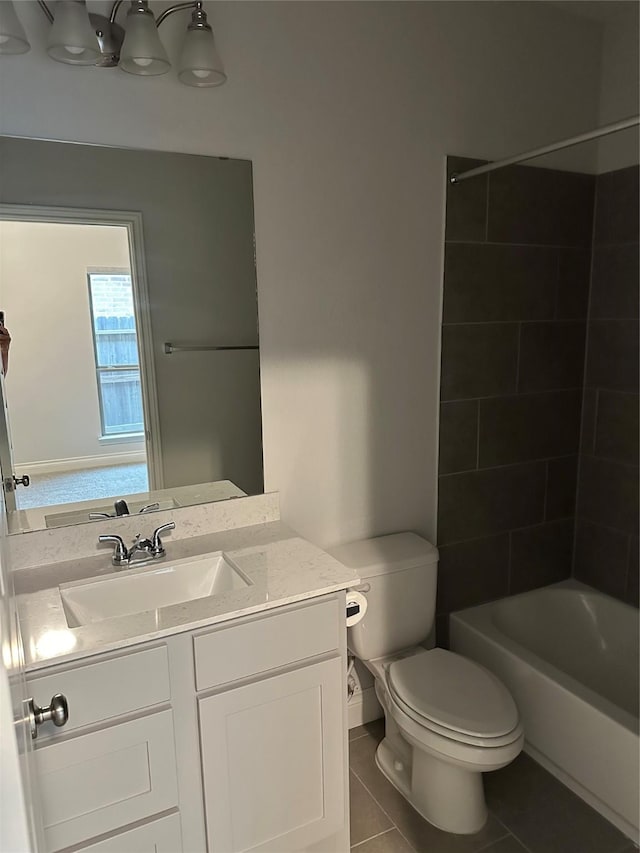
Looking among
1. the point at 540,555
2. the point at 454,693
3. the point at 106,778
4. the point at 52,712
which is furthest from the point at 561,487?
the point at 52,712

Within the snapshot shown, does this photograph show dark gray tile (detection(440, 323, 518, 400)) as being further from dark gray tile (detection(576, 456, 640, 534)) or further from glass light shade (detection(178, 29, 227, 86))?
glass light shade (detection(178, 29, 227, 86))

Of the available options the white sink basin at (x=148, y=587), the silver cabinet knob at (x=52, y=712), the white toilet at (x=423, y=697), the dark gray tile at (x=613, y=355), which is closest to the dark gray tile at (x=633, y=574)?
the dark gray tile at (x=613, y=355)

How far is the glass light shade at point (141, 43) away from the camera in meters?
→ 1.55

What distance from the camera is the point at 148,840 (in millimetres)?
1426

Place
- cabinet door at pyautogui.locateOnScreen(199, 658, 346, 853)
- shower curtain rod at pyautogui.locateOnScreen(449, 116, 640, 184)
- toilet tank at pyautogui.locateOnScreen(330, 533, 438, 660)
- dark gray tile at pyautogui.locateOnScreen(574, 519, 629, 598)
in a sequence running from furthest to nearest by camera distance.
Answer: dark gray tile at pyautogui.locateOnScreen(574, 519, 629, 598)
toilet tank at pyautogui.locateOnScreen(330, 533, 438, 660)
shower curtain rod at pyautogui.locateOnScreen(449, 116, 640, 184)
cabinet door at pyautogui.locateOnScreen(199, 658, 346, 853)

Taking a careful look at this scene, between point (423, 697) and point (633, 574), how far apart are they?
3.81 feet

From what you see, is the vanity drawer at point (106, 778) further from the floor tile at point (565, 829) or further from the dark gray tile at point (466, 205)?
the dark gray tile at point (466, 205)

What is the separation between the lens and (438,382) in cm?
231

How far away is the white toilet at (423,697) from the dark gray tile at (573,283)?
1.13 meters

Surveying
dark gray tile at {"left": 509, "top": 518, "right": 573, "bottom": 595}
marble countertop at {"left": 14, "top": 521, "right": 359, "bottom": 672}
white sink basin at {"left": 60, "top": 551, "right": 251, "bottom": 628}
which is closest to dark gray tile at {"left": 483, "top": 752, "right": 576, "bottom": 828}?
dark gray tile at {"left": 509, "top": 518, "right": 573, "bottom": 595}

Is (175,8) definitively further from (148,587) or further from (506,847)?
(506,847)

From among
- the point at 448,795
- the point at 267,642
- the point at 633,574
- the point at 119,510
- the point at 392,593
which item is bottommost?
the point at 448,795

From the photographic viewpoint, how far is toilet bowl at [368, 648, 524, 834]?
5.71ft

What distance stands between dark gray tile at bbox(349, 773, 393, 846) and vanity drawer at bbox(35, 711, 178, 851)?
28.8 inches
